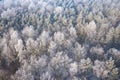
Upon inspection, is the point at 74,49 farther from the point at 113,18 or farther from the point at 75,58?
the point at 113,18

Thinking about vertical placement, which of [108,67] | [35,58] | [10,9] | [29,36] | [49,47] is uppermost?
[10,9]

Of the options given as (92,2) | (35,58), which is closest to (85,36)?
(35,58)

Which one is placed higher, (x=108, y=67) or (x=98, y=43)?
(x=98, y=43)

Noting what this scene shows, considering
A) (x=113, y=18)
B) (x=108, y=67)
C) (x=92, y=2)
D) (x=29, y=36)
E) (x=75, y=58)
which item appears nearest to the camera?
(x=108, y=67)

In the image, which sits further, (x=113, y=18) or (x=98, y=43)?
(x=113, y=18)

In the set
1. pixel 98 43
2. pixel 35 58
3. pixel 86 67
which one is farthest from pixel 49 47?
pixel 98 43

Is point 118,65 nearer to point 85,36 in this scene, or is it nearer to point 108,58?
point 108,58

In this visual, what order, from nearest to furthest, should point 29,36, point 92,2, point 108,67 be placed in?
point 108,67, point 29,36, point 92,2
